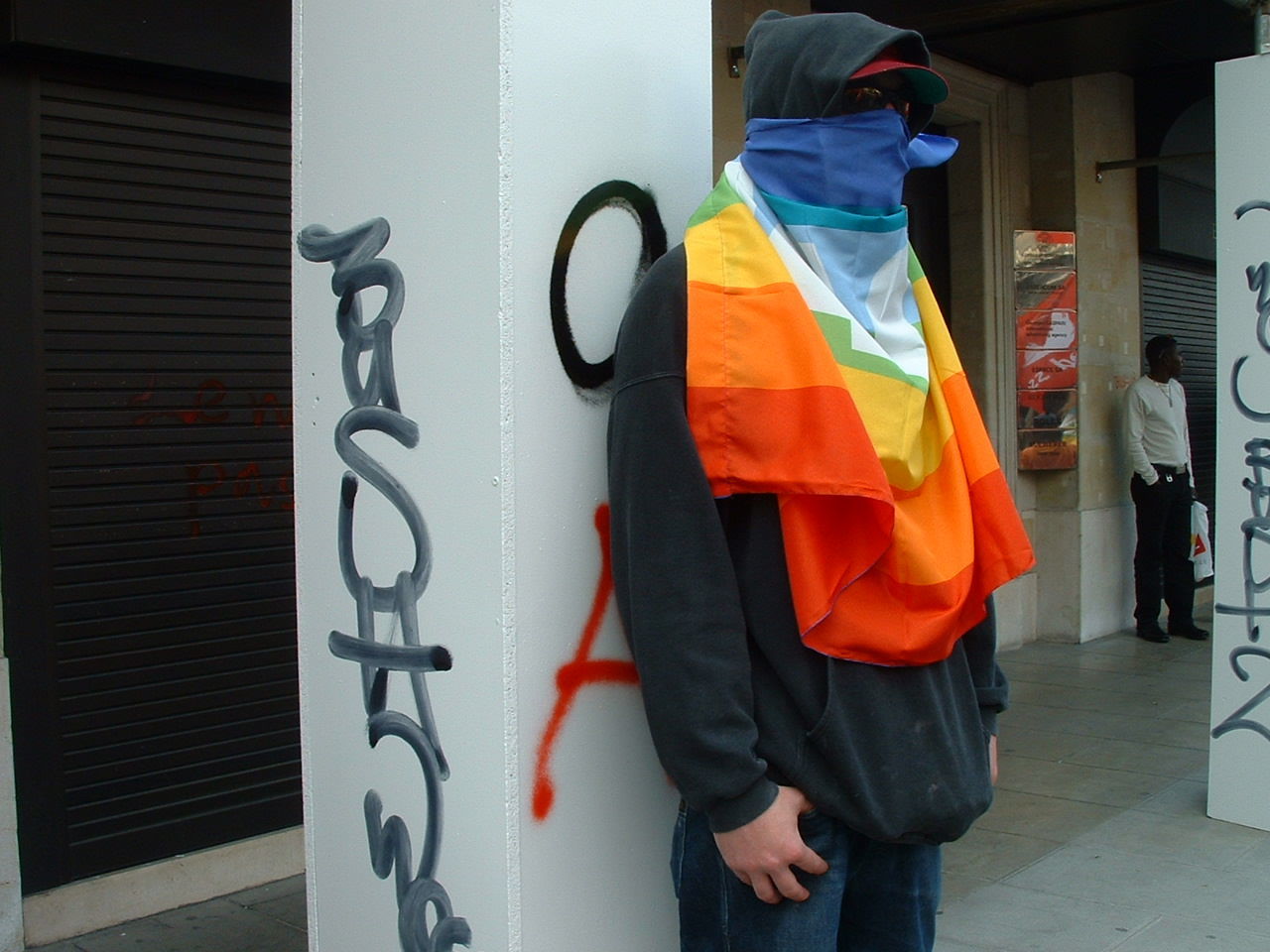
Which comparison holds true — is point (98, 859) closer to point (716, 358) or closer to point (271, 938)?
point (271, 938)

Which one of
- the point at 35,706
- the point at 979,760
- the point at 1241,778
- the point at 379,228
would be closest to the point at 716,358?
the point at 379,228

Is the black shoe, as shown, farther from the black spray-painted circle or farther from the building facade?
the black spray-painted circle

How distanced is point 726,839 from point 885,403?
0.65 m

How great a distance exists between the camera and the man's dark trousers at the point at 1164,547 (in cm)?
865

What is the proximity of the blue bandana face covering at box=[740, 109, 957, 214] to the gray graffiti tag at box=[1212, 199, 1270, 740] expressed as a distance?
323cm

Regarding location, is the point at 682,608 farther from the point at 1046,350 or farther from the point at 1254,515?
the point at 1046,350

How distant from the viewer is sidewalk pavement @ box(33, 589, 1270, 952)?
3900 mm

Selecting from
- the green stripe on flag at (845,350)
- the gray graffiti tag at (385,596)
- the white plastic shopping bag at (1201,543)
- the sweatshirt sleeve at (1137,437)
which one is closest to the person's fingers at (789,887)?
the gray graffiti tag at (385,596)

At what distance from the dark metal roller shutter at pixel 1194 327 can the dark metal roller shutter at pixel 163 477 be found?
7329 mm

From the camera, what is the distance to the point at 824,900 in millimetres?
1866

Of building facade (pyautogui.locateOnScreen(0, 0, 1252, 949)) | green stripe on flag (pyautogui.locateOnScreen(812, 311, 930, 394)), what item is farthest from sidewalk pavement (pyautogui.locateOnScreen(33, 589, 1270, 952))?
green stripe on flag (pyautogui.locateOnScreen(812, 311, 930, 394))

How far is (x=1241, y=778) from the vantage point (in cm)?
493

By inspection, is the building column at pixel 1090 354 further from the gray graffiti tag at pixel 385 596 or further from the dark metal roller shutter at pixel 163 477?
the gray graffiti tag at pixel 385 596

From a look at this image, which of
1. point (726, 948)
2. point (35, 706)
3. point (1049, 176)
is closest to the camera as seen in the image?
point (726, 948)
